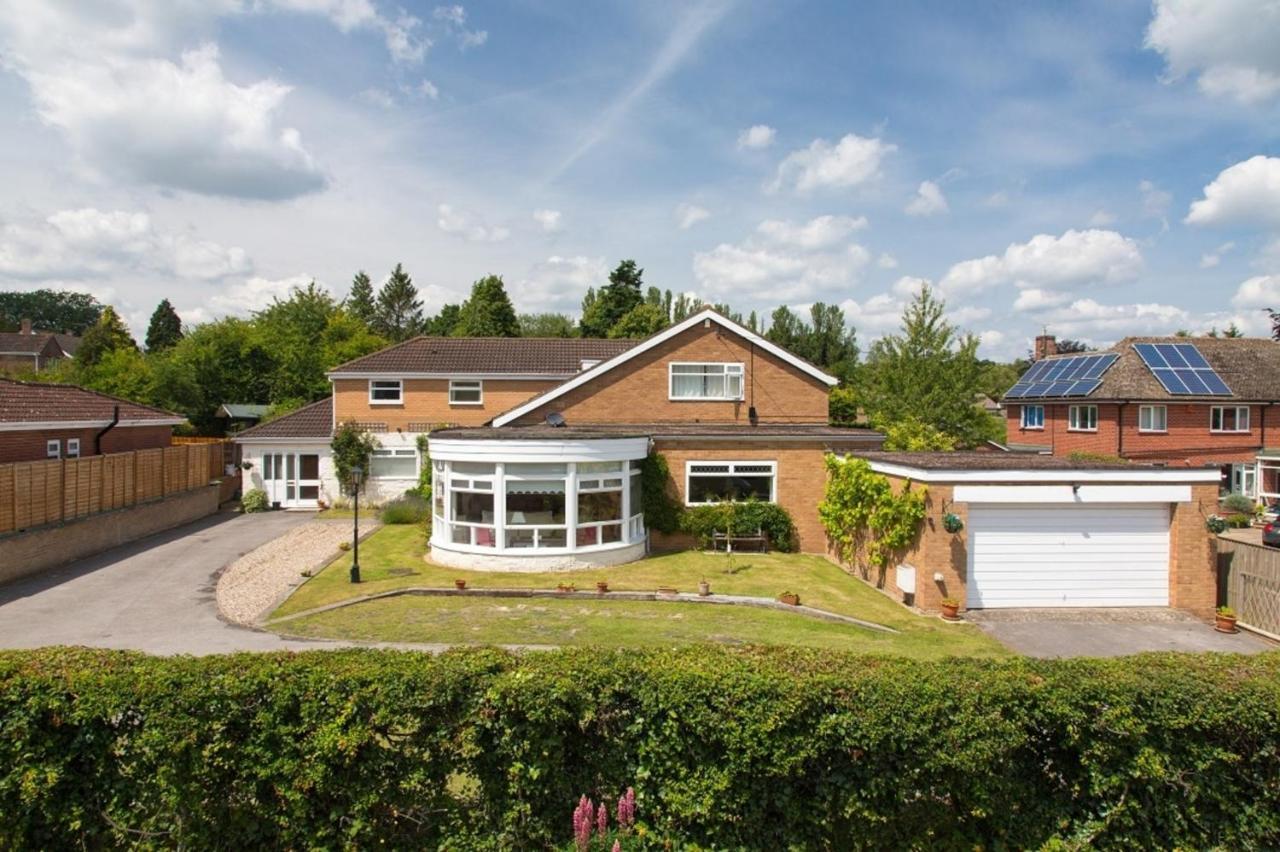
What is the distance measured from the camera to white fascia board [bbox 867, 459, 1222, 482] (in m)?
15.4

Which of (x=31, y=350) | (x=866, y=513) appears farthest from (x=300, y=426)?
(x=31, y=350)

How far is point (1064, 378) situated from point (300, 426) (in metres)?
38.2

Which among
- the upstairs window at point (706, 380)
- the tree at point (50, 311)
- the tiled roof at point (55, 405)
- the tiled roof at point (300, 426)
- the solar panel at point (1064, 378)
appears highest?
the tree at point (50, 311)

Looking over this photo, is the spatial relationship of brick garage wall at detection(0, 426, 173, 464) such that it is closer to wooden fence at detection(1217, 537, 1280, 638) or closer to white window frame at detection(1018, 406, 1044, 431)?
wooden fence at detection(1217, 537, 1280, 638)

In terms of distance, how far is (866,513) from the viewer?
18.4 meters

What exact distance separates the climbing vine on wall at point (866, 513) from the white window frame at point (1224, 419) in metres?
25.4

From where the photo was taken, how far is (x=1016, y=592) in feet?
51.9

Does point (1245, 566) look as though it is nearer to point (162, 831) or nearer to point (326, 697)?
point (326, 697)

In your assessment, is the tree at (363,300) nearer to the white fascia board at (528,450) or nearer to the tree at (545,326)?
the tree at (545,326)

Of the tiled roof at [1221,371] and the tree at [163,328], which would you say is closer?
the tiled roof at [1221,371]

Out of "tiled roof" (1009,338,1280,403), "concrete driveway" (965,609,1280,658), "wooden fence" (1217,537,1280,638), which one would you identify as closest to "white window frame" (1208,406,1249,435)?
"tiled roof" (1009,338,1280,403)

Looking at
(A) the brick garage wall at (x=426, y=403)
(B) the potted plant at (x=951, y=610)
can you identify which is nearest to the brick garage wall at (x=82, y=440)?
(A) the brick garage wall at (x=426, y=403)

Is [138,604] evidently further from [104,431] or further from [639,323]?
[639,323]

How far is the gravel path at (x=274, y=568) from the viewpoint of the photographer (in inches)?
619
